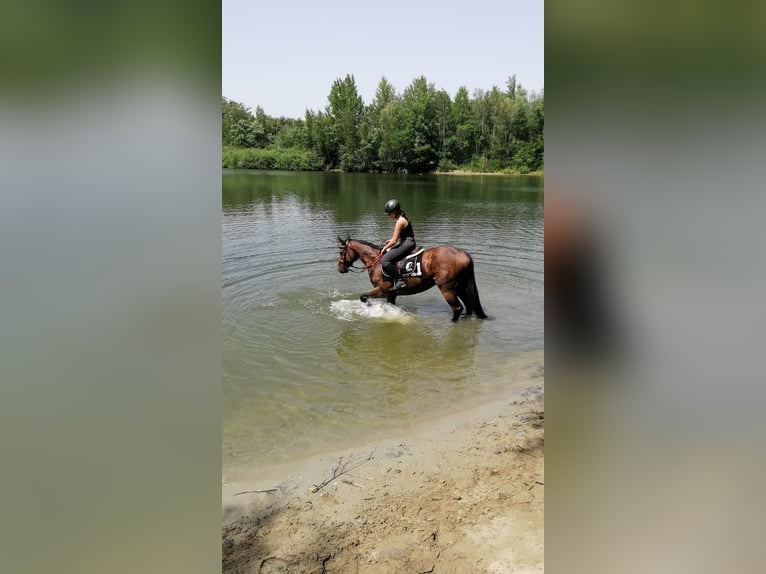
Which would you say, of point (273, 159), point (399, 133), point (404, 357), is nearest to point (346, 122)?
point (399, 133)

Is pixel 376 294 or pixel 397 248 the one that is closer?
pixel 397 248

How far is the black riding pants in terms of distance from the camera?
9.70 meters

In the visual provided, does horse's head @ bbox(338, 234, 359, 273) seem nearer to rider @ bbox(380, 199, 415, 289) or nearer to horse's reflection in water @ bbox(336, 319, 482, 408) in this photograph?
rider @ bbox(380, 199, 415, 289)

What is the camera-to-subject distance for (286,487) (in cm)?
463

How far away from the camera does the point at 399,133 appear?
224 feet

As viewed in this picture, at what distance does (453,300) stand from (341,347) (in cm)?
251

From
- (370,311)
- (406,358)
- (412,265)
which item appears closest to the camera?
(406,358)

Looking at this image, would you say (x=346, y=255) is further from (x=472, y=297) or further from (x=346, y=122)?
(x=346, y=122)

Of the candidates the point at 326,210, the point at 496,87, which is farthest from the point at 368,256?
the point at 496,87

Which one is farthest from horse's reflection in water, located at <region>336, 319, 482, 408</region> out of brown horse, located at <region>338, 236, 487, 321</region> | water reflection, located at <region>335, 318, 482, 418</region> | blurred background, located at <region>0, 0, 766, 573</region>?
blurred background, located at <region>0, 0, 766, 573</region>

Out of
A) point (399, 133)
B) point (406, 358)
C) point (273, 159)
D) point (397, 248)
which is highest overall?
point (399, 133)
